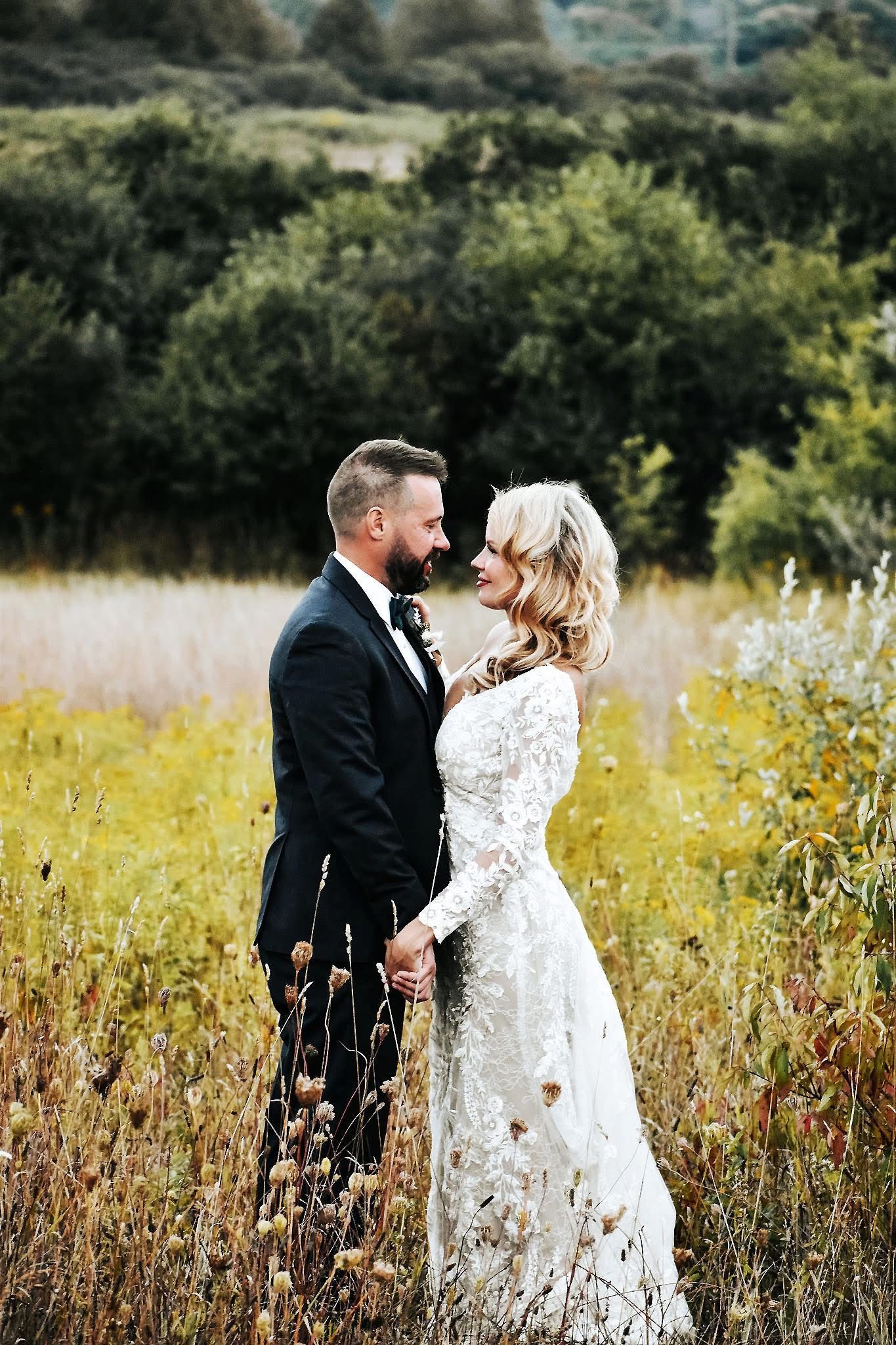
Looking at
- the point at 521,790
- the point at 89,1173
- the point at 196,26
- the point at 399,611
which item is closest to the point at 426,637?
the point at 399,611

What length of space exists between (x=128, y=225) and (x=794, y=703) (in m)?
20.3

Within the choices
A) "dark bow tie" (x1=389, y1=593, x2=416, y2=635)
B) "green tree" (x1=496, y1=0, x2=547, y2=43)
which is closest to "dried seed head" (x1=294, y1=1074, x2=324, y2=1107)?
"dark bow tie" (x1=389, y1=593, x2=416, y2=635)

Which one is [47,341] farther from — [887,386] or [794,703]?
[794,703]

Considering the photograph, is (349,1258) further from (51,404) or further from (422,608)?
(51,404)

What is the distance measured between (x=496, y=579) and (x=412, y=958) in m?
0.91

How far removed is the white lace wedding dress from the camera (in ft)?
9.38

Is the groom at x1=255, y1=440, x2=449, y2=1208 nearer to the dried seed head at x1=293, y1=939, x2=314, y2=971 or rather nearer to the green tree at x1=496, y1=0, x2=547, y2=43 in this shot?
the dried seed head at x1=293, y1=939, x2=314, y2=971

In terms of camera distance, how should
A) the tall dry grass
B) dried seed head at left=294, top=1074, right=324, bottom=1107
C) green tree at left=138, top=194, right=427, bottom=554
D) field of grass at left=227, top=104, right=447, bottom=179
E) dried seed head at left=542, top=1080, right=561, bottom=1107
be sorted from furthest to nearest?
field of grass at left=227, top=104, right=447, bottom=179
green tree at left=138, top=194, right=427, bottom=554
the tall dry grass
dried seed head at left=542, top=1080, right=561, bottom=1107
dried seed head at left=294, top=1074, right=324, bottom=1107

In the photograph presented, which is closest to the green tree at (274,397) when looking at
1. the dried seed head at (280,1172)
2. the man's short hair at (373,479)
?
the man's short hair at (373,479)

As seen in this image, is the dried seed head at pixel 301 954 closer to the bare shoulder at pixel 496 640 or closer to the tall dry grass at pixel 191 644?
the bare shoulder at pixel 496 640

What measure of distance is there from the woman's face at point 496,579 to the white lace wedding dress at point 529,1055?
214mm

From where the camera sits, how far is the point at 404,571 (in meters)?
3.15

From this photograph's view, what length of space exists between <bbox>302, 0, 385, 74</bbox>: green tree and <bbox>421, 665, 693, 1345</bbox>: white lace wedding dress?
54.6 meters

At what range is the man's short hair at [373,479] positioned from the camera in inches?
122
